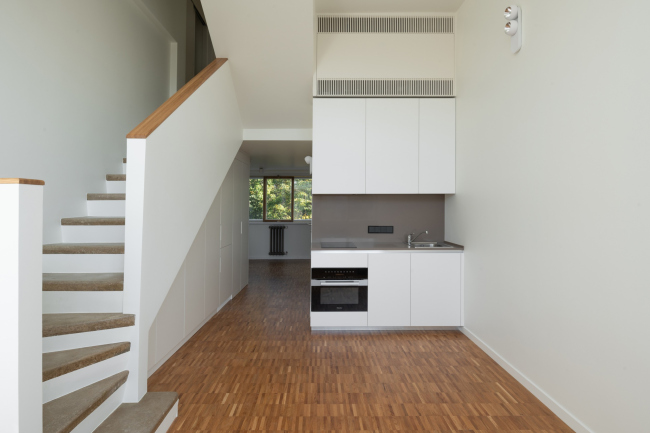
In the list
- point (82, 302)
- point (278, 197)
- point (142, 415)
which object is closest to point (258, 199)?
point (278, 197)

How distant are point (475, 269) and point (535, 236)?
1.08 meters

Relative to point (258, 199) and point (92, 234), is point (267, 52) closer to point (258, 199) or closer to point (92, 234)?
point (92, 234)

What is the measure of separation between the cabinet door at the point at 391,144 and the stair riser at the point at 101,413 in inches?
109

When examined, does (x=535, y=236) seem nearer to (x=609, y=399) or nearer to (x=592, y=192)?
(x=592, y=192)

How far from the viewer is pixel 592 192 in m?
2.03

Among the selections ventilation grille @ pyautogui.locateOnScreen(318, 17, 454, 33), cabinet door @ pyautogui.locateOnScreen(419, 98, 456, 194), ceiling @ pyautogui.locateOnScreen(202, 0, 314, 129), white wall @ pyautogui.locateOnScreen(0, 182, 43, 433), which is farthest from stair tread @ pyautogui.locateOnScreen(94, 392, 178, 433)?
ventilation grille @ pyautogui.locateOnScreen(318, 17, 454, 33)

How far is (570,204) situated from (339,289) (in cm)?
223

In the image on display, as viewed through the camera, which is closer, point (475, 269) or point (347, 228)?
point (475, 269)

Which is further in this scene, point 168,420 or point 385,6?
point 385,6

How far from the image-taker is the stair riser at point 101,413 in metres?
1.74

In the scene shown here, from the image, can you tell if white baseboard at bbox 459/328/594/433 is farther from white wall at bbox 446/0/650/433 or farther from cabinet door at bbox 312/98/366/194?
cabinet door at bbox 312/98/366/194

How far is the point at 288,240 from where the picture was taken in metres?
10.1

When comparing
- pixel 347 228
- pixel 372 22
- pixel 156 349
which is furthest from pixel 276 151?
pixel 156 349

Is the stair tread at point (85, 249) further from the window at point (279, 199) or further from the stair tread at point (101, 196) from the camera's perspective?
the window at point (279, 199)
